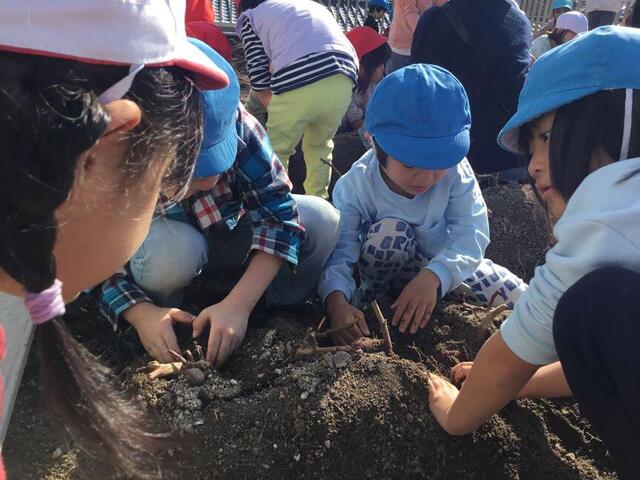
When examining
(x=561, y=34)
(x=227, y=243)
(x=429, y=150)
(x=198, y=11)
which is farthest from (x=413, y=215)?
(x=561, y=34)

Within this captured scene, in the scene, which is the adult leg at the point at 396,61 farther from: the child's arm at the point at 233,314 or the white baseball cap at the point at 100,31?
the white baseball cap at the point at 100,31

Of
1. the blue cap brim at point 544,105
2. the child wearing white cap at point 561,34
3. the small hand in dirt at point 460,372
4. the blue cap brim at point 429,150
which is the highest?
the blue cap brim at point 544,105

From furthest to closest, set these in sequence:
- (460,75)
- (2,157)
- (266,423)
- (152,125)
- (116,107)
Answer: (460,75) < (266,423) < (152,125) < (116,107) < (2,157)

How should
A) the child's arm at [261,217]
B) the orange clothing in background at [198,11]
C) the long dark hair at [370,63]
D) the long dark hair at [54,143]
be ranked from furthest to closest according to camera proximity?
the long dark hair at [370,63] < the orange clothing in background at [198,11] < the child's arm at [261,217] < the long dark hair at [54,143]

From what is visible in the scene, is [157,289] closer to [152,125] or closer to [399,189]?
[399,189]

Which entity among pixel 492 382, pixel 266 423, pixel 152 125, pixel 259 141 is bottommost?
pixel 266 423

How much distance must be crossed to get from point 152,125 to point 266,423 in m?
0.89

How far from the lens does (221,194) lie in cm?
211

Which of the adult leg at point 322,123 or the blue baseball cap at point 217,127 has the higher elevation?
the blue baseball cap at point 217,127

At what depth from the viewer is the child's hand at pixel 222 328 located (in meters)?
1.80

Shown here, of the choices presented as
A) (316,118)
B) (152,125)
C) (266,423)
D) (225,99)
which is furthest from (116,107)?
(316,118)

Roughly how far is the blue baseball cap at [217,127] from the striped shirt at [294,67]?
1634 millimetres

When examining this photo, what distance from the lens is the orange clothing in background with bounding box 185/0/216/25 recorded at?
15.2ft

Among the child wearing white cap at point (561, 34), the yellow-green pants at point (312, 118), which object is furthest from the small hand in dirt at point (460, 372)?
the child wearing white cap at point (561, 34)
